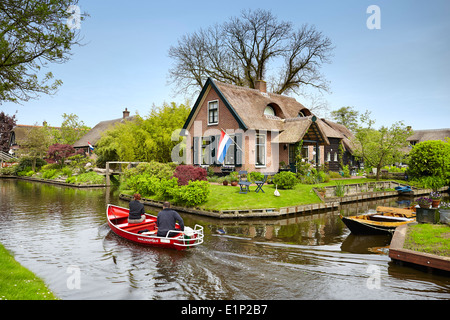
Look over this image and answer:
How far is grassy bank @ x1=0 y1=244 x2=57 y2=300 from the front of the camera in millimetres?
5930

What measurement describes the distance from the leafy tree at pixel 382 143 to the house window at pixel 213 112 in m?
13.7

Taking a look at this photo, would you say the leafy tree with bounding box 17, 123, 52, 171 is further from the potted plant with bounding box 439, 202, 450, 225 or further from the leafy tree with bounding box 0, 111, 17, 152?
the potted plant with bounding box 439, 202, 450, 225

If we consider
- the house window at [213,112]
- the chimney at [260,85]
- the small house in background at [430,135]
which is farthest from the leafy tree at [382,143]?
the small house in background at [430,135]

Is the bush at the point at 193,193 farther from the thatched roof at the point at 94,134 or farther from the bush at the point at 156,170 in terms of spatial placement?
the thatched roof at the point at 94,134

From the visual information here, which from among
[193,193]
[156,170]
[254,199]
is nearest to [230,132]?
[156,170]

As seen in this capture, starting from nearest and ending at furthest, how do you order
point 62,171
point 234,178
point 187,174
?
1. point 187,174
2. point 234,178
3. point 62,171

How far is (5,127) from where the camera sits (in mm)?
62500

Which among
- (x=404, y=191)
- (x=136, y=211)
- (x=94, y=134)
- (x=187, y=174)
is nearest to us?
(x=136, y=211)

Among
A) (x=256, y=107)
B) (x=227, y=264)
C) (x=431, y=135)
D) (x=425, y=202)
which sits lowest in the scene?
(x=227, y=264)

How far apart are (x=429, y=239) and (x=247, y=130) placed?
15501 mm

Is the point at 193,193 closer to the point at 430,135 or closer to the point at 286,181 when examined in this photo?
the point at 286,181

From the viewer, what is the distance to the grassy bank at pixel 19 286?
5.93m
